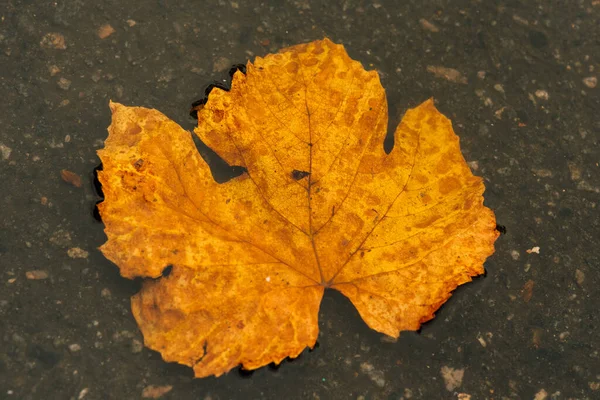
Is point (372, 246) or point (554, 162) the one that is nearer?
point (372, 246)

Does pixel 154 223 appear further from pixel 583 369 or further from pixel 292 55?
pixel 583 369

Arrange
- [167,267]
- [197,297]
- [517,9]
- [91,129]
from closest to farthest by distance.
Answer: [197,297] < [167,267] < [91,129] < [517,9]

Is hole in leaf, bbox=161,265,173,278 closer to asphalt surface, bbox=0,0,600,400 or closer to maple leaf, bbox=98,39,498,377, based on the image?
maple leaf, bbox=98,39,498,377

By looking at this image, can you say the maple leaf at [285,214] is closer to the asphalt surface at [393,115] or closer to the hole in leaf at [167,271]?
the hole in leaf at [167,271]

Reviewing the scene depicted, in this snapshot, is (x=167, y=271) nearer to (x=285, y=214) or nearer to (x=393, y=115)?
(x=285, y=214)

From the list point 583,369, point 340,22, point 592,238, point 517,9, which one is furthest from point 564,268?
point 340,22

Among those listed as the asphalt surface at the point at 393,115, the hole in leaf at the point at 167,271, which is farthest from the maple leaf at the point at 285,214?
the asphalt surface at the point at 393,115

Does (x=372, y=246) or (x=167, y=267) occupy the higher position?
(x=372, y=246)
